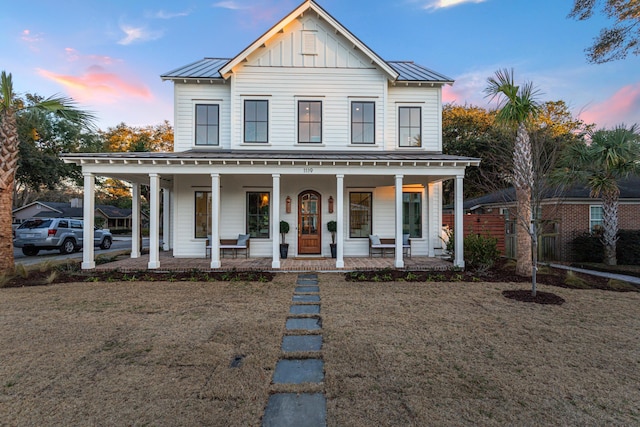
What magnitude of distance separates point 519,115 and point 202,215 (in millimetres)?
10783

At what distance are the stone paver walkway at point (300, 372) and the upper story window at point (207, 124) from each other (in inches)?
315

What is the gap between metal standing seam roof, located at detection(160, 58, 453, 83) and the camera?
1144cm

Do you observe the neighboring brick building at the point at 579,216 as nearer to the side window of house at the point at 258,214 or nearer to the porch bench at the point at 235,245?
the side window of house at the point at 258,214

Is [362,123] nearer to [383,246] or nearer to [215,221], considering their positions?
[383,246]

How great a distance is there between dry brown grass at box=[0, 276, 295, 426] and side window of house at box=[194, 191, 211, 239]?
488cm

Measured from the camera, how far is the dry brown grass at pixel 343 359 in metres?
2.74

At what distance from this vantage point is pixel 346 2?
13.9m

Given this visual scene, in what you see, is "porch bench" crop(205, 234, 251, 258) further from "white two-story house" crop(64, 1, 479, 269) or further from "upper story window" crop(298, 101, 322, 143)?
"upper story window" crop(298, 101, 322, 143)

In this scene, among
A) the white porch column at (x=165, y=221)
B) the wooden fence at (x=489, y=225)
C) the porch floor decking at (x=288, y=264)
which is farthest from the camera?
the white porch column at (x=165, y=221)

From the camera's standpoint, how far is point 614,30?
1080 cm

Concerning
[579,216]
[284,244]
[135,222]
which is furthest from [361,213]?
[579,216]

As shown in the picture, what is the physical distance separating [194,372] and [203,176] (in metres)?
9.25

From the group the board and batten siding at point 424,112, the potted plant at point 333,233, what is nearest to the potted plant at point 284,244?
the potted plant at point 333,233

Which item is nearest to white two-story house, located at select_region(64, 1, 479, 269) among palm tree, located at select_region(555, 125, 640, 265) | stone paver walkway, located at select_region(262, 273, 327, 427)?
palm tree, located at select_region(555, 125, 640, 265)
